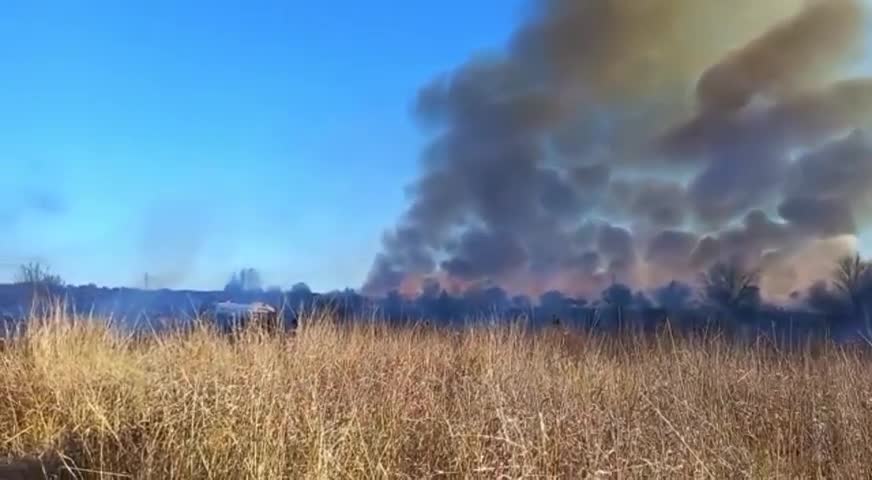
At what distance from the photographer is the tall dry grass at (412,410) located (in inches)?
215

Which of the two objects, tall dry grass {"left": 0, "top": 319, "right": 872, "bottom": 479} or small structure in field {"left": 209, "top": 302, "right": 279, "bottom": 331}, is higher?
small structure in field {"left": 209, "top": 302, "right": 279, "bottom": 331}

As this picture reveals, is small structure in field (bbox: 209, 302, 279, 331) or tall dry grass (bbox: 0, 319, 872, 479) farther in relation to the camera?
small structure in field (bbox: 209, 302, 279, 331)

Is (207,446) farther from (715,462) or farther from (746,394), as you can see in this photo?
(746,394)

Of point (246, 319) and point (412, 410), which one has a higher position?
point (246, 319)

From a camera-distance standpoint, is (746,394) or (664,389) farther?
(746,394)

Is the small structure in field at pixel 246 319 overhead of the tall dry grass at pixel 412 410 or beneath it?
overhead

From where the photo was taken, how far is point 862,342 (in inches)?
451

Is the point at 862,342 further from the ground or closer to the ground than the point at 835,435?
further from the ground

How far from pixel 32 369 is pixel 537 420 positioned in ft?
17.9

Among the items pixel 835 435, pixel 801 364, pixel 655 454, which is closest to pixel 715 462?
pixel 655 454

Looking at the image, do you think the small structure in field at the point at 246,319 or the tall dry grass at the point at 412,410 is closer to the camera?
the tall dry grass at the point at 412,410

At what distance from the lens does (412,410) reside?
7.04 m

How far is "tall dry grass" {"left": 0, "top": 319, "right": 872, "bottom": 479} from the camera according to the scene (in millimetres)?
5449

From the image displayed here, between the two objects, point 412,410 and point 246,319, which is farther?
point 246,319
